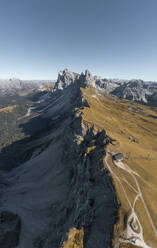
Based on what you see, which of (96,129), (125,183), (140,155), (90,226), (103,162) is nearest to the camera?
(90,226)

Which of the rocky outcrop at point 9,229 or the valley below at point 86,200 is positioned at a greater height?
the valley below at point 86,200

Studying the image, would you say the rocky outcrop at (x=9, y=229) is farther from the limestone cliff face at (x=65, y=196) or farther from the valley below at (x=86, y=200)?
the limestone cliff face at (x=65, y=196)

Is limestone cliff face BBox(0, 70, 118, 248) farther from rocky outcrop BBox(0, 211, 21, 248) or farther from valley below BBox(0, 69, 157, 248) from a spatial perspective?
rocky outcrop BBox(0, 211, 21, 248)

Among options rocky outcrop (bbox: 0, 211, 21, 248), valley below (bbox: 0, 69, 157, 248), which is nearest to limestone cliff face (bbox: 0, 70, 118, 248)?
valley below (bbox: 0, 69, 157, 248)

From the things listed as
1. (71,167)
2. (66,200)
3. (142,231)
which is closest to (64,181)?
(71,167)

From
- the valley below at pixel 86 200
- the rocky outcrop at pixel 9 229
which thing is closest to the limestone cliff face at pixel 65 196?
the valley below at pixel 86 200

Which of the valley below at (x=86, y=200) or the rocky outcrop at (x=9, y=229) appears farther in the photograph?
the rocky outcrop at (x=9, y=229)

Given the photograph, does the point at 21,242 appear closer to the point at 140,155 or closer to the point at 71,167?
the point at 71,167
